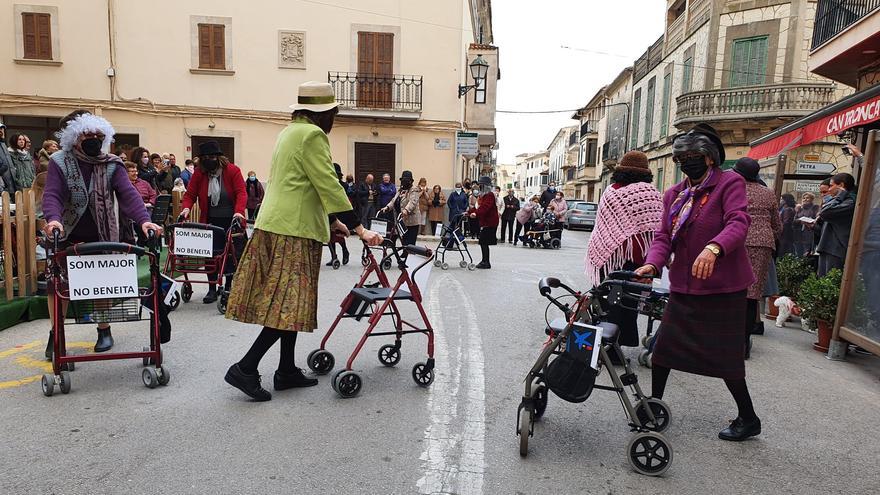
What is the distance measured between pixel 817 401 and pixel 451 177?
17387mm

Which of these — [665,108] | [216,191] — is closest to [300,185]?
[216,191]

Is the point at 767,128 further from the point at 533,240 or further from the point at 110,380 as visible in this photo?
the point at 110,380

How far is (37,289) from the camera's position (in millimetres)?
6590

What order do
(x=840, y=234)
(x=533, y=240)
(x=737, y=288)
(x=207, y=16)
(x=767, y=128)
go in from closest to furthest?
(x=737, y=288)
(x=840, y=234)
(x=533, y=240)
(x=207, y=16)
(x=767, y=128)

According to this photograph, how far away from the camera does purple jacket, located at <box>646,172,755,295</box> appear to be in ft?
11.5

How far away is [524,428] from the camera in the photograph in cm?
326

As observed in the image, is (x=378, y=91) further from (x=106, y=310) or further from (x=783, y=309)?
(x=106, y=310)

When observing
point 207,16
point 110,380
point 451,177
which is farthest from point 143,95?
point 110,380

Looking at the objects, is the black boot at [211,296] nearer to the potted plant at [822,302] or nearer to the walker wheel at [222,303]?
the walker wheel at [222,303]

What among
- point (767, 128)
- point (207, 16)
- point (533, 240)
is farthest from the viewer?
point (767, 128)

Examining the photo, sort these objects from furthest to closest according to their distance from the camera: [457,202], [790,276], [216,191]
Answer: [457,202]
[790,276]
[216,191]

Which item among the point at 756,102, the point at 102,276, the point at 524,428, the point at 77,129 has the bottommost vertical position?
the point at 524,428

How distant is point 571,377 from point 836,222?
498 centimetres

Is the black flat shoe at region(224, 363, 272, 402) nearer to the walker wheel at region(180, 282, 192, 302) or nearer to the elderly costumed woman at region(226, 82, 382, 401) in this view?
the elderly costumed woman at region(226, 82, 382, 401)
